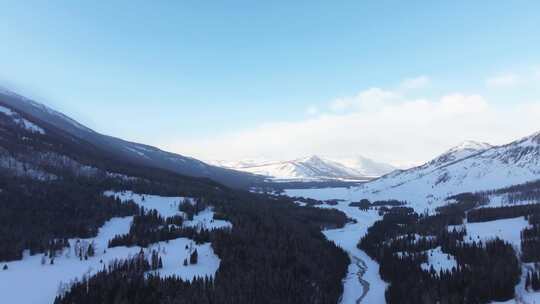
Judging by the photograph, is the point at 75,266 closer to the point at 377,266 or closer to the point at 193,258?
the point at 193,258

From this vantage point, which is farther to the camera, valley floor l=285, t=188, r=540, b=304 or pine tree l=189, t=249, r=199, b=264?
pine tree l=189, t=249, r=199, b=264

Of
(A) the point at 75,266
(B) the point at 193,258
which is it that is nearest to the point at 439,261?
(B) the point at 193,258

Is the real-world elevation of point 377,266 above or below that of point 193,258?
below

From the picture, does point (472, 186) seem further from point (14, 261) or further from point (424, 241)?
point (14, 261)

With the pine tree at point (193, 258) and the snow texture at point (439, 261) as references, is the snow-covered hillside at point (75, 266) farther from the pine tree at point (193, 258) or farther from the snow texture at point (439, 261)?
the snow texture at point (439, 261)

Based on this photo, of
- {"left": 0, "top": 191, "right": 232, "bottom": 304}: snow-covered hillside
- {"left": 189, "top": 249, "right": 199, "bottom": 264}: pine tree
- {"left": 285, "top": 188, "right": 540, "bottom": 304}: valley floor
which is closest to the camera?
{"left": 0, "top": 191, "right": 232, "bottom": 304}: snow-covered hillside

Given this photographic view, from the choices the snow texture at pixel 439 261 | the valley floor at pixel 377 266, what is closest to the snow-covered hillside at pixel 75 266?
the valley floor at pixel 377 266

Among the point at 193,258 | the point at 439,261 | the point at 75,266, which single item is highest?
the point at 439,261

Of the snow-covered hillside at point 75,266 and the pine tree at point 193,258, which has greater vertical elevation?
the pine tree at point 193,258

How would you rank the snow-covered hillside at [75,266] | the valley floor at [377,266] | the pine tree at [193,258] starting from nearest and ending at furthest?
the snow-covered hillside at [75,266]
the valley floor at [377,266]
the pine tree at [193,258]

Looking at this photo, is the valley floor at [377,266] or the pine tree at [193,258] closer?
the valley floor at [377,266]

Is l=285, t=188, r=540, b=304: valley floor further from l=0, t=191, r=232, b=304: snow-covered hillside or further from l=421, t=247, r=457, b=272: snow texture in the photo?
l=0, t=191, r=232, b=304: snow-covered hillside

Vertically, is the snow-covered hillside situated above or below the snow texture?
below

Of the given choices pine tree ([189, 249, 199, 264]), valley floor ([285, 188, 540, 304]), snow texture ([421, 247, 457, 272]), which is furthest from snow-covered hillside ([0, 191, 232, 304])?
snow texture ([421, 247, 457, 272])
